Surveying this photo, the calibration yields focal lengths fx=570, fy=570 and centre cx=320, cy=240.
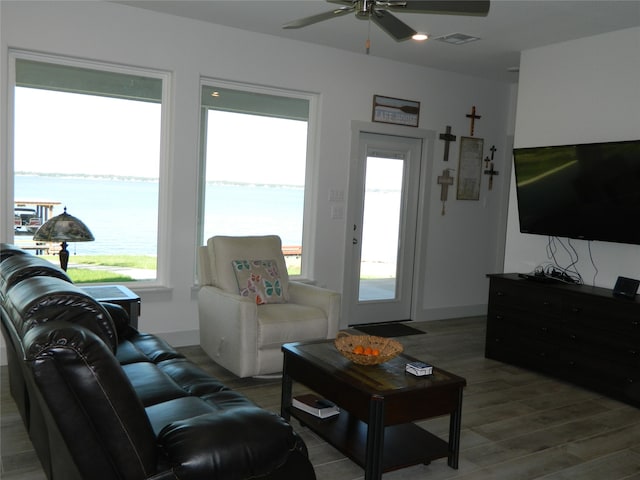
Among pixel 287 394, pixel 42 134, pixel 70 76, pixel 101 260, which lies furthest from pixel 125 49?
pixel 287 394

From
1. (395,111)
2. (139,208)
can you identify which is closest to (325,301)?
(139,208)

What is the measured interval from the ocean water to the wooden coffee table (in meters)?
2.18

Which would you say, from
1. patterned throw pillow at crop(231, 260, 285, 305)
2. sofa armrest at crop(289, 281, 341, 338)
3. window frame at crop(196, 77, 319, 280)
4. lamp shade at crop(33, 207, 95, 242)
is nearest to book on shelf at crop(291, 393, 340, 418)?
sofa armrest at crop(289, 281, 341, 338)

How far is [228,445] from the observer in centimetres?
165

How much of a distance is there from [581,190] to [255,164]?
9.02ft

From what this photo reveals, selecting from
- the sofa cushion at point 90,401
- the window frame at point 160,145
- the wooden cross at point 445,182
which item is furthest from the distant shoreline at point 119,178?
the sofa cushion at point 90,401

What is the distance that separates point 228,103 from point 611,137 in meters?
3.14

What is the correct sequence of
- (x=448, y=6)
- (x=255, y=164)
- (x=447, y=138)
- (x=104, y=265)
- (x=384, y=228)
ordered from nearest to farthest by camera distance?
1. (x=448, y=6)
2. (x=104, y=265)
3. (x=255, y=164)
4. (x=384, y=228)
5. (x=447, y=138)

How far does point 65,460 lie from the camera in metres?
1.84

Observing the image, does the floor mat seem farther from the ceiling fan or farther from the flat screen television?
the ceiling fan

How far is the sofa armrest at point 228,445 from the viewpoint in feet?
5.29

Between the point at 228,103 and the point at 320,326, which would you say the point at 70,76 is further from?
the point at 320,326

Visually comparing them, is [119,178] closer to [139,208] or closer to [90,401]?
[139,208]

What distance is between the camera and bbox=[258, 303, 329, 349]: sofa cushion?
3.85 m
